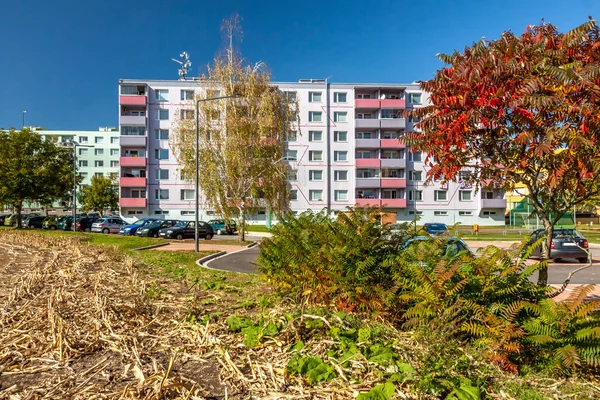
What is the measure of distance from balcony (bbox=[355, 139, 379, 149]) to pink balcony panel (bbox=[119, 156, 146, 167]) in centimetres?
2738

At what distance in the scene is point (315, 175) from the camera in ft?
189

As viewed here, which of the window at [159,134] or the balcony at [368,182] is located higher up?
the window at [159,134]

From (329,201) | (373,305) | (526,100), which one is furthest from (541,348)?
(329,201)

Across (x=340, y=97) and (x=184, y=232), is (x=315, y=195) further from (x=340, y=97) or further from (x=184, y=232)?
(x=184, y=232)

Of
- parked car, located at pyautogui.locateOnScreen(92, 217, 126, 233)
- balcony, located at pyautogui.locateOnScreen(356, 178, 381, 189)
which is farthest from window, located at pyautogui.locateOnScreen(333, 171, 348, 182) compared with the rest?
parked car, located at pyautogui.locateOnScreen(92, 217, 126, 233)

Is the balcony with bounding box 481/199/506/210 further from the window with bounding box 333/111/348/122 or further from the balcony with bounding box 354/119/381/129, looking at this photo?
the window with bounding box 333/111/348/122

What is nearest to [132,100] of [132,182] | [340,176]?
[132,182]

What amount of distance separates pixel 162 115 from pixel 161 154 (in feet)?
16.6

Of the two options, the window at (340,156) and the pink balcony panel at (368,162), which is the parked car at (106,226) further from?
the pink balcony panel at (368,162)

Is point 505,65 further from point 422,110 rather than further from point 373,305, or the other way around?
point 373,305

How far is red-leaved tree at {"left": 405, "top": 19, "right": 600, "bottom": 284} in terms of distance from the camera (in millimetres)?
4723

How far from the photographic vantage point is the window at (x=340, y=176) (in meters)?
57.7

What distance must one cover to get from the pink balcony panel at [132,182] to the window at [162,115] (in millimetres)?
8280

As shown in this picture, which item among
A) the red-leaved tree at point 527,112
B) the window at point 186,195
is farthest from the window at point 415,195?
the red-leaved tree at point 527,112
